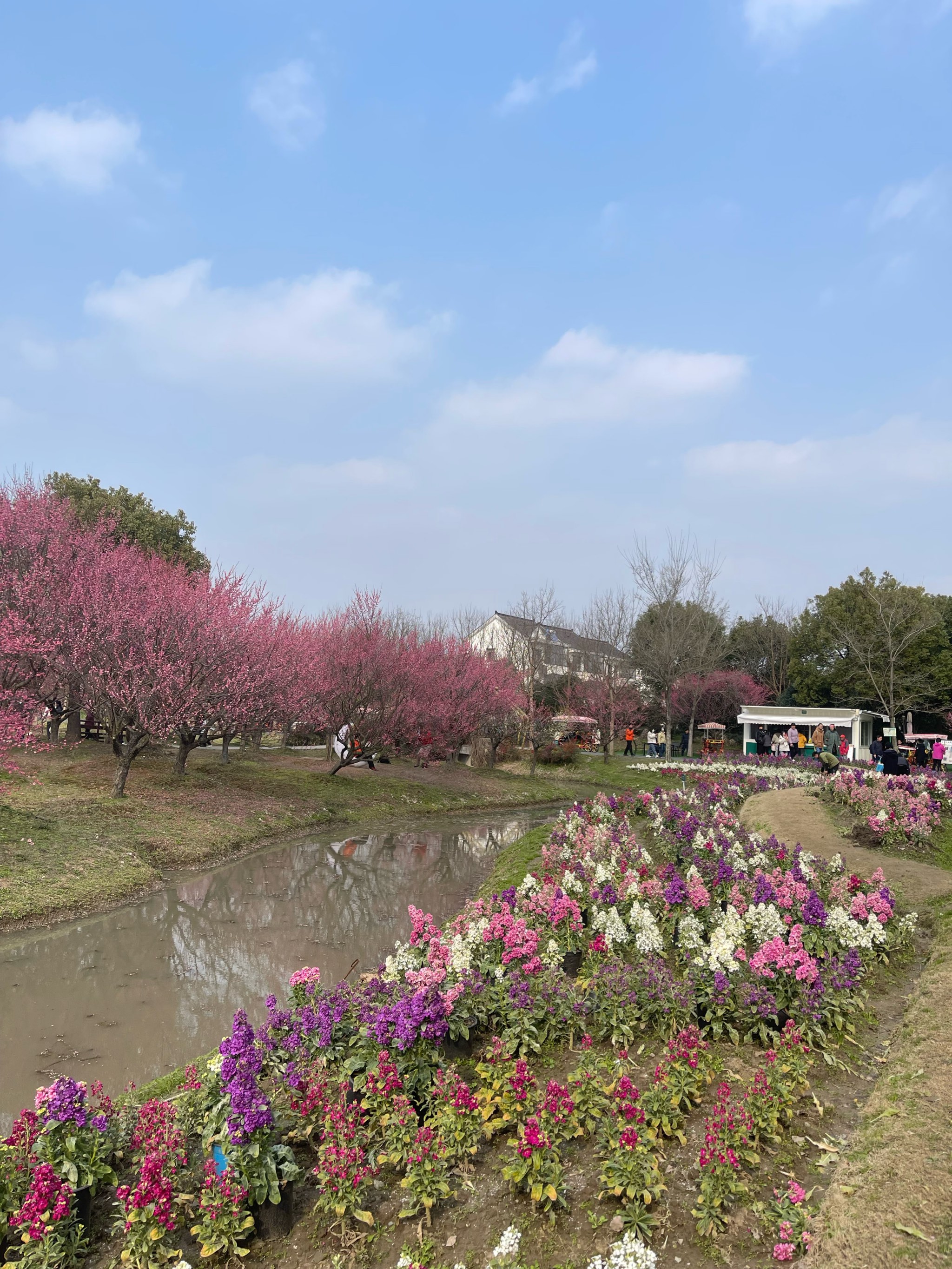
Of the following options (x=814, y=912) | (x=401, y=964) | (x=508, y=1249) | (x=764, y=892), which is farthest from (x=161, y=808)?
(x=508, y=1249)

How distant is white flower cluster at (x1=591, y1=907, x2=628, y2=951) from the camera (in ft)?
21.6

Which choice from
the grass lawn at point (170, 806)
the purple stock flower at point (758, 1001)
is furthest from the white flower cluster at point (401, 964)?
the grass lawn at point (170, 806)

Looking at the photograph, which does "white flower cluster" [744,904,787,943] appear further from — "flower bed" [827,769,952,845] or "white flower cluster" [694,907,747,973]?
"flower bed" [827,769,952,845]

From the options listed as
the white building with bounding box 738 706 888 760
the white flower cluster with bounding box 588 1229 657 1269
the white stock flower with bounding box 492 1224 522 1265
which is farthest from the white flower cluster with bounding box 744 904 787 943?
the white building with bounding box 738 706 888 760

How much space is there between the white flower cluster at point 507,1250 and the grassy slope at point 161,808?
26.9 feet

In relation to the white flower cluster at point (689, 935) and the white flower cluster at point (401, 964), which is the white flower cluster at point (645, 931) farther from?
the white flower cluster at point (401, 964)

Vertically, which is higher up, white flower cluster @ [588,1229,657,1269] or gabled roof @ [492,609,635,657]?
gabled roof @ [492,609,635,657]

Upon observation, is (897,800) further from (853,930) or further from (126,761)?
(126,761)

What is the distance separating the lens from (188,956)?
8734 mm

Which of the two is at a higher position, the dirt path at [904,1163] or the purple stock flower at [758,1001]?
the purple stock flower at [758,1001]

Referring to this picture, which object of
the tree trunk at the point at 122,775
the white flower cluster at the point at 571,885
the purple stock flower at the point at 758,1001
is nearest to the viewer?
the purple stock flower at the point at 758,1001

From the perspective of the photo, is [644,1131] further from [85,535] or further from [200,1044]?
[85,535]

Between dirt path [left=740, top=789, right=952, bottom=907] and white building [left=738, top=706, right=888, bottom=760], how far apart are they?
17681 mm

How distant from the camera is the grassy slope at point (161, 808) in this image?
1074 cm
